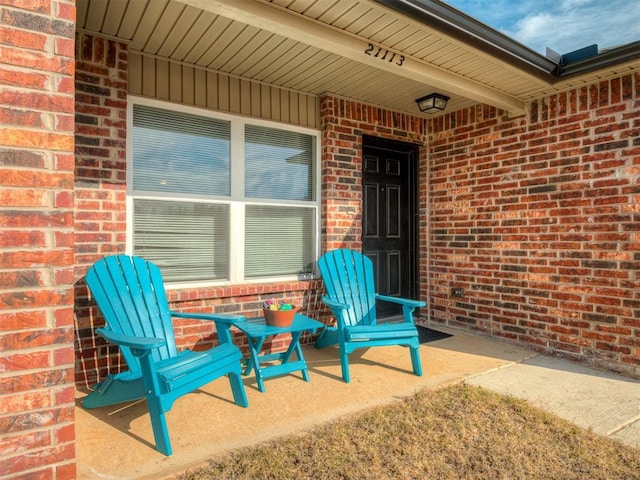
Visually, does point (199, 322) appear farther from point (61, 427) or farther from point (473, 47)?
point (473, 47)

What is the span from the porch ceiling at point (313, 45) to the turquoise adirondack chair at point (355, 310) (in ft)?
5.20

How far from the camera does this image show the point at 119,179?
2.88 m

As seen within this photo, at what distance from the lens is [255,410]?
2.46 metres

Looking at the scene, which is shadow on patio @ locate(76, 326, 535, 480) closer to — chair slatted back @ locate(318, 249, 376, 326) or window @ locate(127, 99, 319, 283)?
chair slatted back @ locate(318, 249, 376, 326)

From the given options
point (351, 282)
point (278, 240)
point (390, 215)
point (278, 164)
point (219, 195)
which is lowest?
point (351, 282)

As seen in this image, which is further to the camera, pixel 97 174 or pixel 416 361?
pixel 416 361

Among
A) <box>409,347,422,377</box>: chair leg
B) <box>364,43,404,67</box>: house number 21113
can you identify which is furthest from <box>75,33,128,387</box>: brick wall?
<box>409,347,422,377</box>: chair leg

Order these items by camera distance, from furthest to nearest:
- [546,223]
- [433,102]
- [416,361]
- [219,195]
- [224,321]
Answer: [433,102] → [546,223] → [219,195] → [416,361] → [224,321]

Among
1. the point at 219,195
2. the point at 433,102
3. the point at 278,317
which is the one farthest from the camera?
the point at 433,102

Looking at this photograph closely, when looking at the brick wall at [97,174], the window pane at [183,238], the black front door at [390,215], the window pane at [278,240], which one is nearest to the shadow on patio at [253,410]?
the brick wall at [97,174]

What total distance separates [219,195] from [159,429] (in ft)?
6.38

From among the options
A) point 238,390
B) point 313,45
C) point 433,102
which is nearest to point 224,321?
point 238,390

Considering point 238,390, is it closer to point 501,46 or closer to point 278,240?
point 278,240

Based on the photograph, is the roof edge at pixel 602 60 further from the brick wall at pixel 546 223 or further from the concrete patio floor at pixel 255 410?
the concrete patio floor at pixel 255 410
